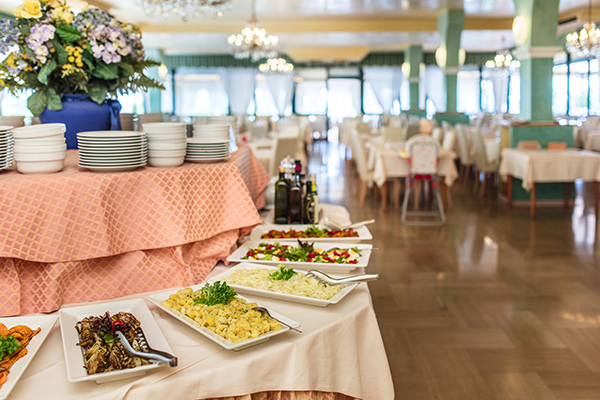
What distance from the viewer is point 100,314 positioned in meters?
1.25

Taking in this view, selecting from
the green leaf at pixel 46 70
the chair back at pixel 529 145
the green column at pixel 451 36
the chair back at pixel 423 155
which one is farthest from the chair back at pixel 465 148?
the green leaf at pixel 46 70

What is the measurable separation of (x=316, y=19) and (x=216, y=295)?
35.1 ft

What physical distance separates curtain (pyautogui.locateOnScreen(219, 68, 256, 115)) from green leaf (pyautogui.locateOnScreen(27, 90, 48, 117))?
54.1 ft

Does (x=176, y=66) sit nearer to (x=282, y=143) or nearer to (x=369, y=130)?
(x=369, y=130)

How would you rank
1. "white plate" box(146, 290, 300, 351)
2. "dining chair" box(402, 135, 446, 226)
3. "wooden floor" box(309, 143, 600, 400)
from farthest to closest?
"dining chair" box(402, 135, 446, 226)
"wooden floor" box(309, 143, 600, 400)
"white plate" box(146, 290, 300, 351)

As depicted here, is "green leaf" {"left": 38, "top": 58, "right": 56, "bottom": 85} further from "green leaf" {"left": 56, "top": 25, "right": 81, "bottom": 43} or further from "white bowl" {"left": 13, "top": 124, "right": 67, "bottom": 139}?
"white bowl" {"left": 13, "top": 124, "right": 67, "bottom": 139}

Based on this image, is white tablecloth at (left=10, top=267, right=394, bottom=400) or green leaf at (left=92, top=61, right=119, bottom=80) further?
green leaf at (left=92, top=61, right=119, bottom=80)

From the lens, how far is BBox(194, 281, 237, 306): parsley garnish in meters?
1.27

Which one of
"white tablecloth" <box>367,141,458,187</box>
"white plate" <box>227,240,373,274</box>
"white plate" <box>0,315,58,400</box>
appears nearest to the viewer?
"white plate" <box>0,315,58,400</box>

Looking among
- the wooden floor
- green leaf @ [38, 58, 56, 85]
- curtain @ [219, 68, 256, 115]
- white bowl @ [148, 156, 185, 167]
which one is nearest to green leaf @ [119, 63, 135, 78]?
green leaf @ [38, 58, 56, 85]

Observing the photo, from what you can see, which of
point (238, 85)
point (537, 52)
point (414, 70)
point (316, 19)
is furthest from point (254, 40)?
point (238, 85)

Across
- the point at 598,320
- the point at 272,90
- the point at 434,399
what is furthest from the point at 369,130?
the point at 434,399

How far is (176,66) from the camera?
1728 cm

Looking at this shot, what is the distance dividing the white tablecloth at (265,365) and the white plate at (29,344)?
0.03 metres
